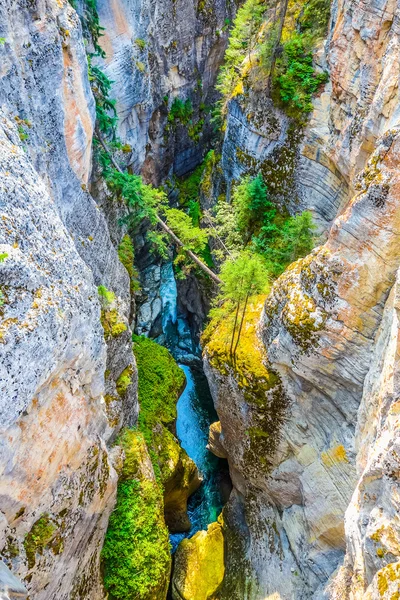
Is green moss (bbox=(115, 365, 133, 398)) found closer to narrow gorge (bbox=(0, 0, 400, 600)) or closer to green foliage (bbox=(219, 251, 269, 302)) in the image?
narrow gorge (bbox=(0, 0, 400, 600))

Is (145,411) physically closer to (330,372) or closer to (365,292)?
(330,372)

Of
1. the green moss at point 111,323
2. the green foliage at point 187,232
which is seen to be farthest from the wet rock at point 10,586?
the green foliage at point 187,232

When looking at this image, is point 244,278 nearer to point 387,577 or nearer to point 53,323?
point 53,323

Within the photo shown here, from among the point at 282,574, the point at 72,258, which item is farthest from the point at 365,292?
the point at 282,574

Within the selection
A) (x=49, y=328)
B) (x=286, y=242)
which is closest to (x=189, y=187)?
(x=286, y=242)

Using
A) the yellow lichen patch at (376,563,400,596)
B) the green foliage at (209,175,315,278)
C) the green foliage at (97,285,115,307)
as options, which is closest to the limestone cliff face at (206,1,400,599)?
the yellow lichen patch at (376,563,400,596)

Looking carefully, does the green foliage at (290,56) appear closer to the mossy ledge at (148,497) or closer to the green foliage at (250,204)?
the green foliage at (250,204)
